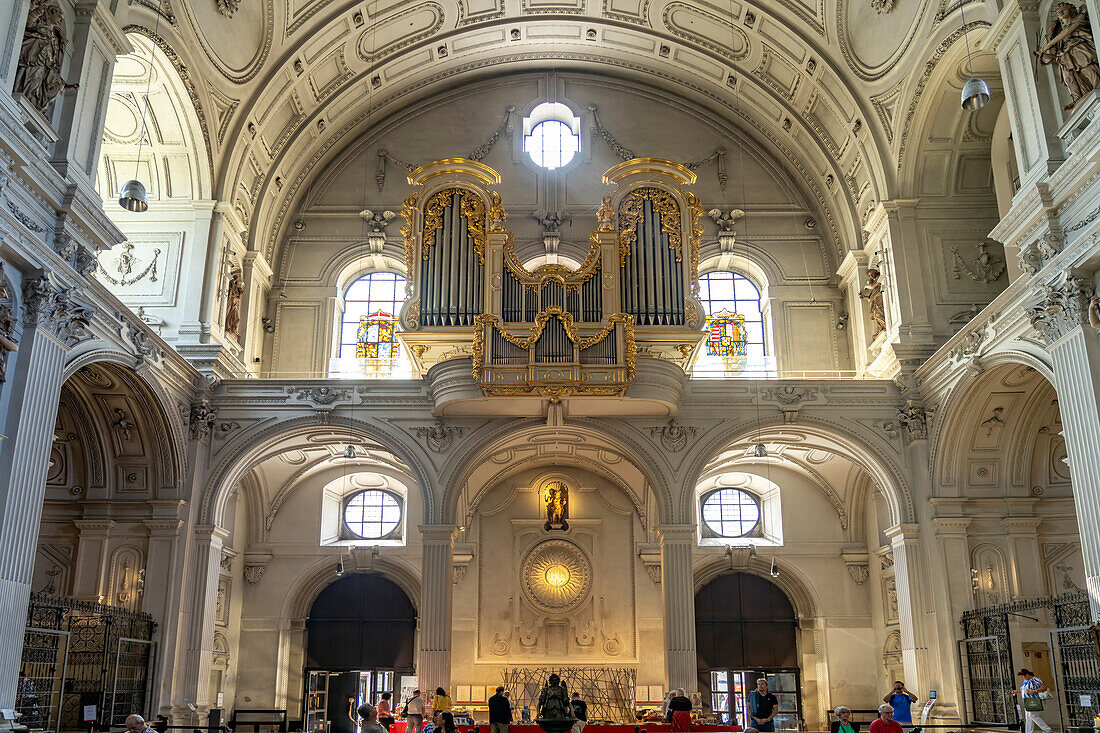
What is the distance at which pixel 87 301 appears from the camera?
1429 centimetres

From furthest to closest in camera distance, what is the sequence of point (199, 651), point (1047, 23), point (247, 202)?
point (247, 202) < point (199, 651) < point (1047, 23)

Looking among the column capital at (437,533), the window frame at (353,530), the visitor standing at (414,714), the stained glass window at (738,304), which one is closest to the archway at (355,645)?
the window frame at (353,530)

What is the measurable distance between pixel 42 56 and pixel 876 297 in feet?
51.4

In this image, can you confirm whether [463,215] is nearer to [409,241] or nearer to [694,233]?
[409,241]

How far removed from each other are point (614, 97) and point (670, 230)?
6.45 m

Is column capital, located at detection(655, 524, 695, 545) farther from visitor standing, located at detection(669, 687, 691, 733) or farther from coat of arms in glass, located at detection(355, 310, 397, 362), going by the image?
coat of arms in glass, located at detection(355, 310, 397, 362)

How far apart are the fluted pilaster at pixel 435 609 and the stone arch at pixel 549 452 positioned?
43cm

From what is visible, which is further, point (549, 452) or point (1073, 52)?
point (549, 452)

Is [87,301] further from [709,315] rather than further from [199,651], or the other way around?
[709,315]

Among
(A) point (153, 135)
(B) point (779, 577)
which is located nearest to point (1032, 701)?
(B) point (779, 577)

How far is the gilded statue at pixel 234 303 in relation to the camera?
20375 mm

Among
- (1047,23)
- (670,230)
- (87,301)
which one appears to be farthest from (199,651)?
(1047,23)

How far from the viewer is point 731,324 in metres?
22.8

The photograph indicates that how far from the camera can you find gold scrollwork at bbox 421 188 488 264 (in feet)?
62.3
